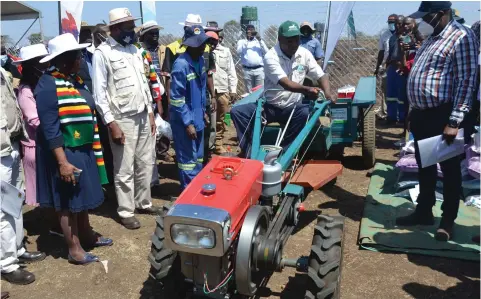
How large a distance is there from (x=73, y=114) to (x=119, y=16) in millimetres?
1277

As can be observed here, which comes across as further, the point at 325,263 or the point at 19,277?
the point at 19,277

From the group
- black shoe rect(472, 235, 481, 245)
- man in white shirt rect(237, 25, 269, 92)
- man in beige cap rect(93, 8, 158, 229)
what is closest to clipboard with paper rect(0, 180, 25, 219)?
man in beige cap rect(93, 8, 158, 229)

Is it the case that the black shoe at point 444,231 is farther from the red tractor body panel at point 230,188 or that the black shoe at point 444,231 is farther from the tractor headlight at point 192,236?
the tractor headlight at point 192,236

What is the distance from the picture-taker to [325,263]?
3.19 meters

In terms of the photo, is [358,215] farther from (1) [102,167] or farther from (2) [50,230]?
(2) [50,230]

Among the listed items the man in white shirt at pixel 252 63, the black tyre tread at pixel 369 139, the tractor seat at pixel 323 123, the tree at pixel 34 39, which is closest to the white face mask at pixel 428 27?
the tractor seat at pixel 323 123

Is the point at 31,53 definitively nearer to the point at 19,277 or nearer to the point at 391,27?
the point at 19,277

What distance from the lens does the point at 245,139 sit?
208 inches

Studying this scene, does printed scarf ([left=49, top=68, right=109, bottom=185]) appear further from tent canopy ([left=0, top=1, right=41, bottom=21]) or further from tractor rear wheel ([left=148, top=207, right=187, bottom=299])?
tent canopy ([left=0, top=1, right=41, bottom=21])

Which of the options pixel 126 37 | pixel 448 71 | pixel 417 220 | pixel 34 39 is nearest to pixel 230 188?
pixel 448 71

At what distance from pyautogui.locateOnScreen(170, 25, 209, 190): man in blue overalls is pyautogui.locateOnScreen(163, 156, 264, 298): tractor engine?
161cm

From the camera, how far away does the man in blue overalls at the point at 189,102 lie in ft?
16.0

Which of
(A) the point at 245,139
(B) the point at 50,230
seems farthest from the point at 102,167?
(A) the point at 245,139

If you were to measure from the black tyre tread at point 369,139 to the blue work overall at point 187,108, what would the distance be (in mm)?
2505
